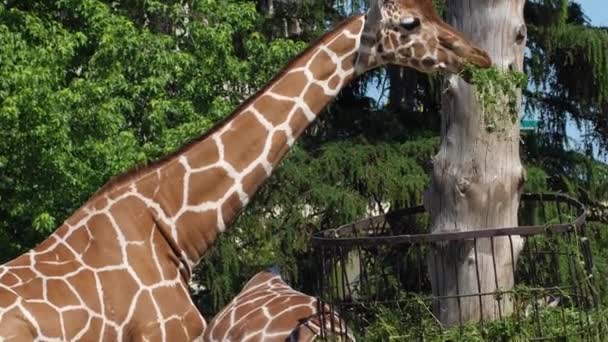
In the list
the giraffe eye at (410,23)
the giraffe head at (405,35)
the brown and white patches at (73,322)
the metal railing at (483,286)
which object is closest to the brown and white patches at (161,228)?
the brown and white patches at (73,322)

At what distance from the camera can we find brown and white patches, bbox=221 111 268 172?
656 cm

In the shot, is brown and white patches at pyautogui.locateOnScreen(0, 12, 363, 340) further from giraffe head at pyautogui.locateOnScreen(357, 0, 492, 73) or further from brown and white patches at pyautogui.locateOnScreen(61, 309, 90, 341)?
giraffe head at pyautogui.locateOnScreen(357, 0, 492, 73)

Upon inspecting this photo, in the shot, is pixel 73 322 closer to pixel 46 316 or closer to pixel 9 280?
pixel 46 316

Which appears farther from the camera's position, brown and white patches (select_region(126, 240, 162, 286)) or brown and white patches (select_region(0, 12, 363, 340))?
brown and white patches (select_region(126, 240, 162, 286))

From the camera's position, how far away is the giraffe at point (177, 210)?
5.88 m

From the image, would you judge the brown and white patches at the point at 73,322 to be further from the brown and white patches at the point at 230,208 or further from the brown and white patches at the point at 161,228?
the brown and white patches at the point at 230,208

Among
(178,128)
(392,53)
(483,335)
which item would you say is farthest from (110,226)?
(178,128)

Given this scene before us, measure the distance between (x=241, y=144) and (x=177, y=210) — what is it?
0.55m

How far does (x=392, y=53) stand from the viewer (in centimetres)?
648

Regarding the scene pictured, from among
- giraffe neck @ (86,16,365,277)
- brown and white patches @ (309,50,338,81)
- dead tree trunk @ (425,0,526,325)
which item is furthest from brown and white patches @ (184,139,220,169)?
dead tree trunk @ (425,0,526,325)

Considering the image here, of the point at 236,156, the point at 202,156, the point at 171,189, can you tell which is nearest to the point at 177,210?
the point at 171,189

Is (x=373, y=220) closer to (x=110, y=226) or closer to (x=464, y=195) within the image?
(x=464, y=195)

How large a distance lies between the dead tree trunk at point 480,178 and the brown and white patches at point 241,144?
4.94 feet

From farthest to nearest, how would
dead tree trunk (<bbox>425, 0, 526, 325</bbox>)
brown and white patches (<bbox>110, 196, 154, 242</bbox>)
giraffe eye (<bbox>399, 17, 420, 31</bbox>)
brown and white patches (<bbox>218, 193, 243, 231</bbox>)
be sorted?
brown and white patches (<bbox>218, 193, 243, 231</bbox>) → giraffe eye (<bbox>399, 17, 420, 31</bbox>) → brown and white patches (<bbox>110, 196, 154, 242</bbox>) → dead tree trunk (<bbox>425, 0, 526, 325</bbox>)
